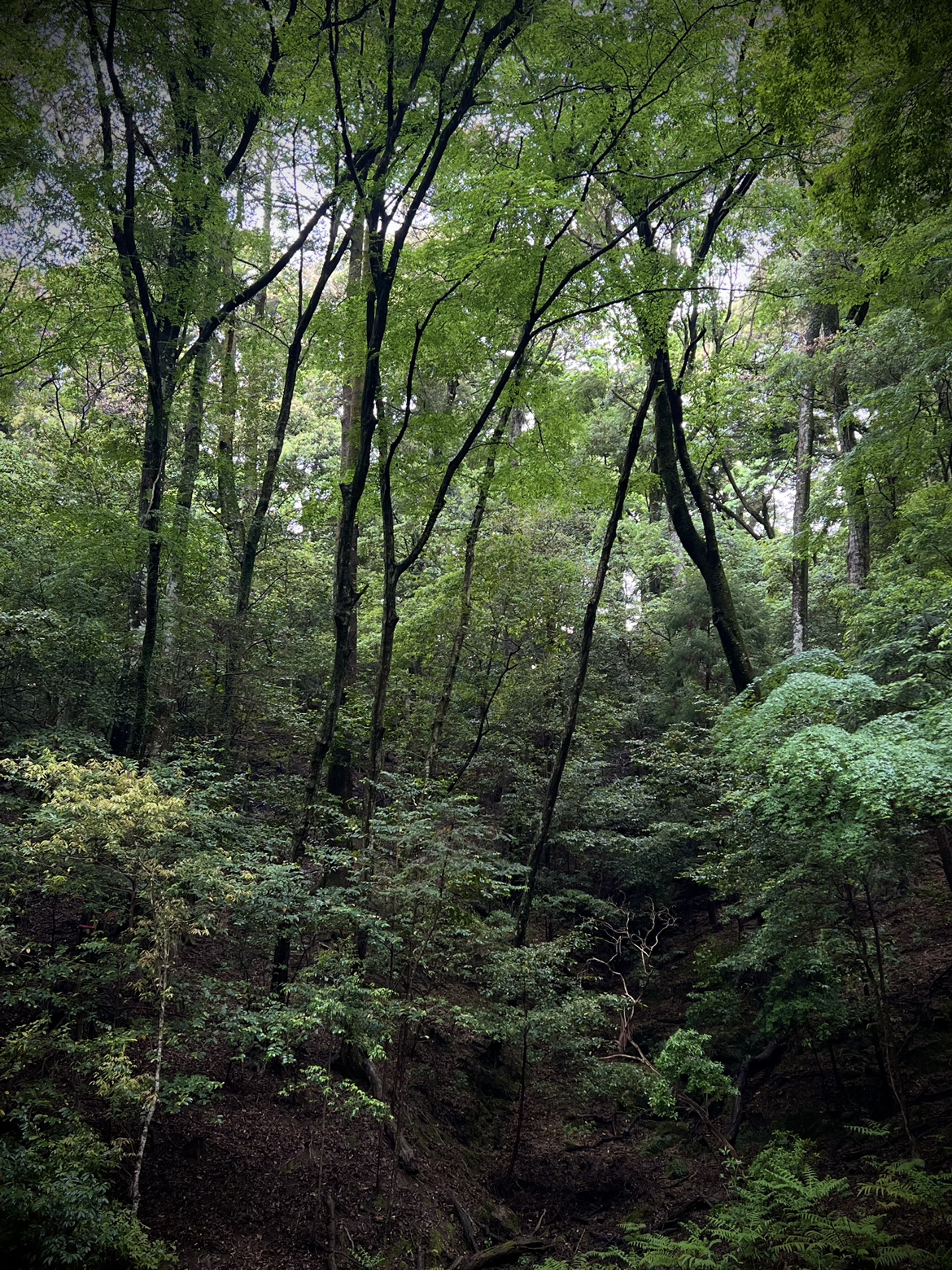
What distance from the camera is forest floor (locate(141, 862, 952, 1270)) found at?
18.7 ft

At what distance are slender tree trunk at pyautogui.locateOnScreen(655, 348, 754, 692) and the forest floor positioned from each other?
4.23m

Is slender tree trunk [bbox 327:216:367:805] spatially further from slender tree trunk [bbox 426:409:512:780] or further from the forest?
slender tree trunk [bbox 426:409:512:780]

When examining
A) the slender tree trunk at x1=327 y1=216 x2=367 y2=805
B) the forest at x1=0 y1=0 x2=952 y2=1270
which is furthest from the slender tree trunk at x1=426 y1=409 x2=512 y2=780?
the slender tree trunk at x1=327 y1=216 x2=367 y2=805

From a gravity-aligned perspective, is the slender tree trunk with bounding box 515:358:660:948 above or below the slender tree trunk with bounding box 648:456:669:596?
below

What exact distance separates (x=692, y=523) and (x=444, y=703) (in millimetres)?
4796

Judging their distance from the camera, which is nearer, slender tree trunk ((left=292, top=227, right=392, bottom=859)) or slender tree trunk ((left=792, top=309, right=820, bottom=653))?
slender tree trunk ((left=292, top=227, right=392, bottom=859))

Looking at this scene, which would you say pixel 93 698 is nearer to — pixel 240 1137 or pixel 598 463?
pixel 240 1137

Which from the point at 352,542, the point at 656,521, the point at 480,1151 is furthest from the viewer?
the point at 656,521

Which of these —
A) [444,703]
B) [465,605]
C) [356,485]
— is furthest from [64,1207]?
[465,605]

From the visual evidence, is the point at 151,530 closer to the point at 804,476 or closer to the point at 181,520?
the point at 181,520

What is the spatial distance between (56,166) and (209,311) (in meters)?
2.04

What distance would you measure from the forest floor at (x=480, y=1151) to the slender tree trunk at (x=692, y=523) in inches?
167

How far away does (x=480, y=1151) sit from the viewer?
27.3 ft

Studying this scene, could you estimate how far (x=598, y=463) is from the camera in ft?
38.0
